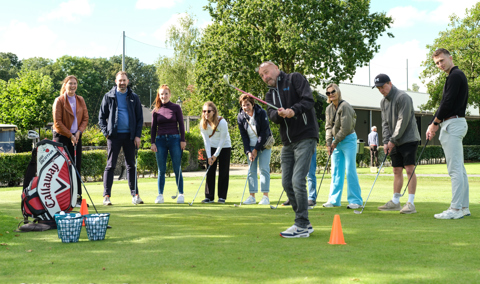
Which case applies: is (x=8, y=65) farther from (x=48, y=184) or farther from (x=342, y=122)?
(x=342, y=122)

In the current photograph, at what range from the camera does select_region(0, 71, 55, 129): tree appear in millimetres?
34031

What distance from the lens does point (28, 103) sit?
34.4 metres

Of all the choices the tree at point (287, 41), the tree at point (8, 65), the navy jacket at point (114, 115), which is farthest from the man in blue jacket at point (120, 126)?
the tree at point (8, 65)

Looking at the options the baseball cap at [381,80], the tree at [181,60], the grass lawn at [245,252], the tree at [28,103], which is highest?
the tree at [181,60]

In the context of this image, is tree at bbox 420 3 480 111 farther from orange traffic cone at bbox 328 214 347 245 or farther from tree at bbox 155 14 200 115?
orange traffic cone at bbox 328 214 347 245

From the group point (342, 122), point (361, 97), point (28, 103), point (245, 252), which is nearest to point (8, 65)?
point (28, 103)

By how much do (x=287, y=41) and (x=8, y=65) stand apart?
3055 inches

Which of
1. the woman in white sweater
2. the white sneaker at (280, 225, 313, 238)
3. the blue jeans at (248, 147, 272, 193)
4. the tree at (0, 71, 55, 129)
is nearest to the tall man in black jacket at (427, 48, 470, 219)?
the white sneaker at (280, 225, 313, 238)

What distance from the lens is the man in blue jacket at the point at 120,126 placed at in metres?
8.45

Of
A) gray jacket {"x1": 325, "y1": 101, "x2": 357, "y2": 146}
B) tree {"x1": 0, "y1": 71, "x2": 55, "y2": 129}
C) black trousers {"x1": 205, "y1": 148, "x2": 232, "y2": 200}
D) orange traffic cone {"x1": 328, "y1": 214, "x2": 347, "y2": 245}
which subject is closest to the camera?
orange traffic cone {"x1": 328, "y1": 214, "x2": 347, "y2": 245}

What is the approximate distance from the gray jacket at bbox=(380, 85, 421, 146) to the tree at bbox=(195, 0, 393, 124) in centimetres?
A: 1890

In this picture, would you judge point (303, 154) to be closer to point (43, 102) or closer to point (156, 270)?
point (156, 270)

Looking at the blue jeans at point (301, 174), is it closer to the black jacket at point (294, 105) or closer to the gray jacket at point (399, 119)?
the black jacket at point (294, 105)

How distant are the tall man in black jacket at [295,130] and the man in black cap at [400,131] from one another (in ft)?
7.45
